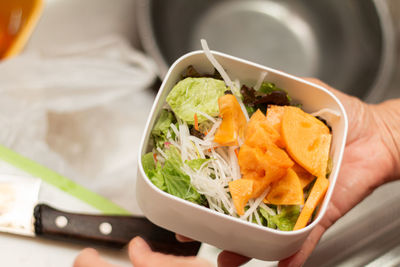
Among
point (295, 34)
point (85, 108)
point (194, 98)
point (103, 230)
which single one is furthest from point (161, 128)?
point (295, 34)

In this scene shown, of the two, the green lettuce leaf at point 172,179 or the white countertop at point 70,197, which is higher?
the green lettuce leaf at point 172,179

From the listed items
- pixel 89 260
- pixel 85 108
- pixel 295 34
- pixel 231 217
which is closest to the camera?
pixel 231 217

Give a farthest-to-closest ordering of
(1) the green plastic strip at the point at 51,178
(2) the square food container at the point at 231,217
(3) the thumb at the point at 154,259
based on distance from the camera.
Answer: (1) the green plastic strip at the point at 51,178, (3) the thumb at the point at 154,259, (2) the square food container at the point at 231,217

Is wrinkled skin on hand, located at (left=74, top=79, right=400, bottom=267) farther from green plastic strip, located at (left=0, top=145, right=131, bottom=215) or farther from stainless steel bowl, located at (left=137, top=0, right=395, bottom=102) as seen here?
stainless steel bowl, located at (left=137, top=0, right=395, bottom=102)

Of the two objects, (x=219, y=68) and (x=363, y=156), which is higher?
(x=219, y=68)

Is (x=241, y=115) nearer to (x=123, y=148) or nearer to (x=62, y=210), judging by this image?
(x=62, y=210)

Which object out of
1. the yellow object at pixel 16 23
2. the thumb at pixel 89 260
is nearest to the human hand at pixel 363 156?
the thumb at pixel 89 260

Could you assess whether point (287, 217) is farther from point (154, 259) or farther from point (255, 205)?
point (154, 259)

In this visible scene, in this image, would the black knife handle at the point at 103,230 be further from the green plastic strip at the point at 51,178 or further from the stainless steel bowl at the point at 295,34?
the stainless steel bowl at the point at 295,34

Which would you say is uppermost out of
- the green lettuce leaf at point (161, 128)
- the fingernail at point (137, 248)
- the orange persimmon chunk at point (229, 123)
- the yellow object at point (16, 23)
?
the orange persimmon chunk at point (229, 123)
